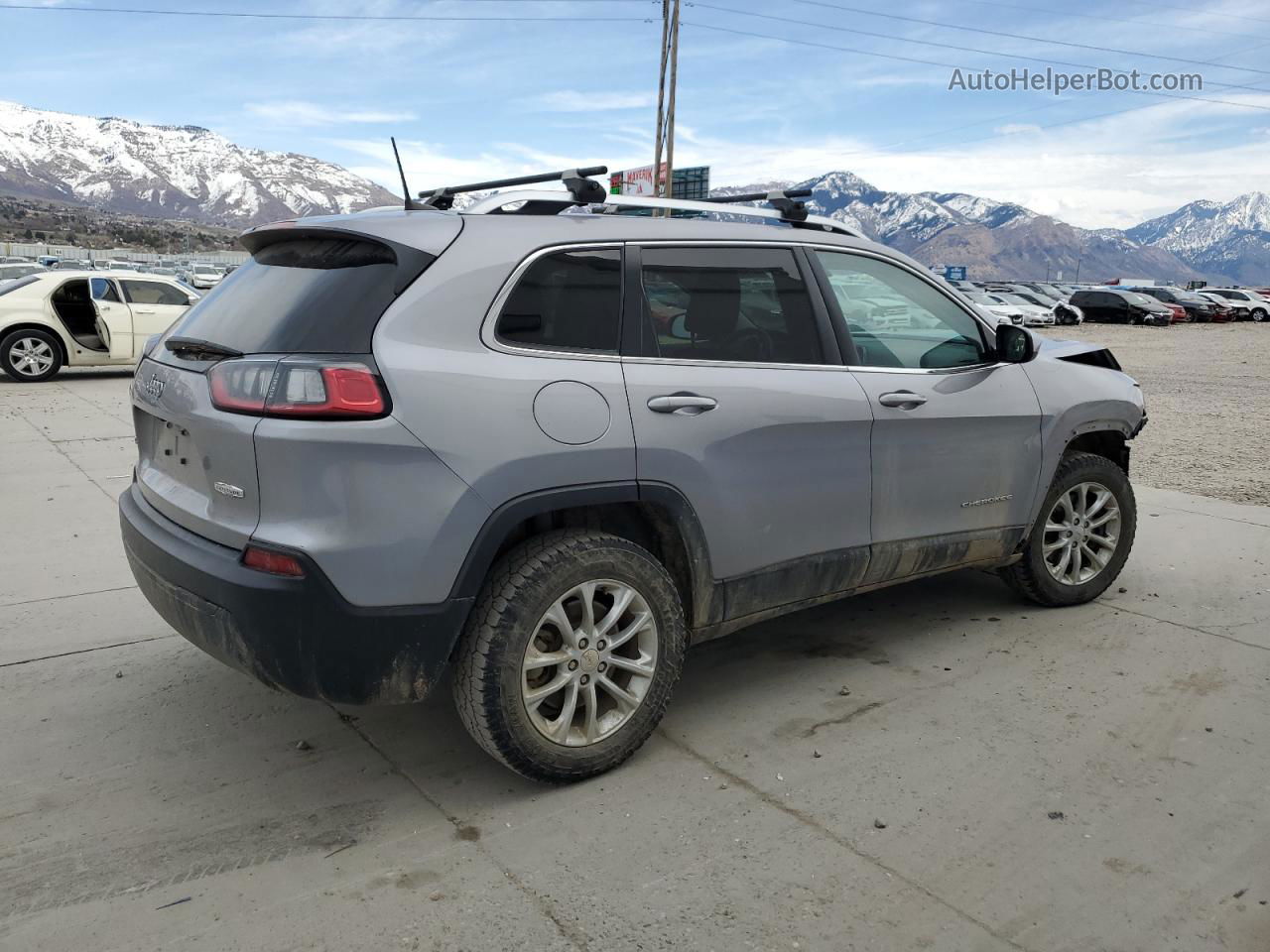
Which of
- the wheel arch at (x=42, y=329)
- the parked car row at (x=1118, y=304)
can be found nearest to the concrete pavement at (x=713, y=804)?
the wheel arch at (x=42, y=329)

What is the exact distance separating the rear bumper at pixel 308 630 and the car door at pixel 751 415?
833 millimetres

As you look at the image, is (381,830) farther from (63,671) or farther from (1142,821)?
(1142,821)

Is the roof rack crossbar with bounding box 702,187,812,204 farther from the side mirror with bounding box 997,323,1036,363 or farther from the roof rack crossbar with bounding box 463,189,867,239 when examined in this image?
the side mirror with bounding box 997,323,1036,363

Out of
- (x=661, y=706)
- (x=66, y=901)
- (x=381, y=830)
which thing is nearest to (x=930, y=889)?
(x=661, y=706)

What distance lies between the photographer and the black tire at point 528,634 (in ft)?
9.54

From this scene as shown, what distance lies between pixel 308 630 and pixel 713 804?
4.27 ft

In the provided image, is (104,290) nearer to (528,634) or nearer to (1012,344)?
(1012,344)

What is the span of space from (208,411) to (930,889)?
7.71 feet

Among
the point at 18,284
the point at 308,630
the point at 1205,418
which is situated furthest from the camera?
the point at 18,284

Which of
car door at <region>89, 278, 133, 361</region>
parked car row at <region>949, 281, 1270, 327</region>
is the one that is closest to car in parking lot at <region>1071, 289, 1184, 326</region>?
parked car row at <region>949, 281, 1270, 327</region>

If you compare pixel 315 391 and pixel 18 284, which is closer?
pixel 315 391

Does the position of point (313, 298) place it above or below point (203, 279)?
above

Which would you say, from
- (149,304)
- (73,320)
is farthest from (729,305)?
(73,320)

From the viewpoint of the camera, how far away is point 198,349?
124 inches
